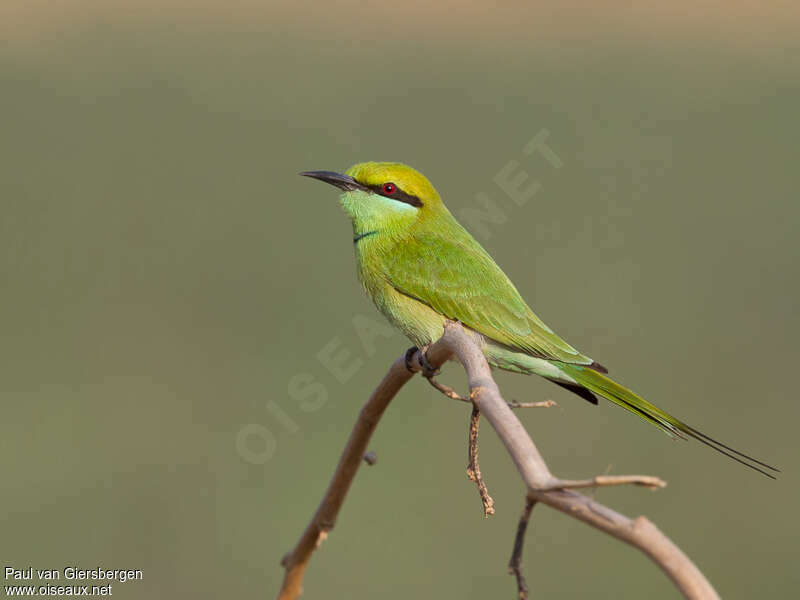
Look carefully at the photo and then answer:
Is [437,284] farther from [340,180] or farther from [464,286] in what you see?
[340,180]

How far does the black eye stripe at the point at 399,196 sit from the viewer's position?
241 centimetres

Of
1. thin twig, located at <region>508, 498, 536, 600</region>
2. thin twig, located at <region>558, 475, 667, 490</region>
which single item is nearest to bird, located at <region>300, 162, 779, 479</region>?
thin twig, located at <region>508, 498, 536, 600</region>

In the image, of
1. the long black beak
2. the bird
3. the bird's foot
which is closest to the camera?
the bird's foot

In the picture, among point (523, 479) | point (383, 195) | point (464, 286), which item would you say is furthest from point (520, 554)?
point (383, 195)

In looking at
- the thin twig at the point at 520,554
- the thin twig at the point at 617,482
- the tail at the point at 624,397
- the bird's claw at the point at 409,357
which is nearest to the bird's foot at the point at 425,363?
the bird's claw at the point at 409,357

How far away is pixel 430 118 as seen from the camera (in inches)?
282

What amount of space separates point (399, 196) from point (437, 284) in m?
0.28

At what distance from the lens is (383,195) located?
2428mm

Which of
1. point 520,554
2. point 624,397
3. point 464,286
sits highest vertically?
point 464,286

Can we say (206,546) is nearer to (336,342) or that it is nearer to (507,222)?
(336,342)

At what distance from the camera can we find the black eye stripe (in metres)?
2.41

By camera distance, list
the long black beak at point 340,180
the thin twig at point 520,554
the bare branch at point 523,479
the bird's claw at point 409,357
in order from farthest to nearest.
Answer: the long black beak at point 340,180 < the bird's claw at point 409,357 < the thin twig at point 520,554 < the bare branch at point 523,479

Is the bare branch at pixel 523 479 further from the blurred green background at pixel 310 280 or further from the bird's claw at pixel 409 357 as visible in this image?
the blurred green background at pixel 310 280

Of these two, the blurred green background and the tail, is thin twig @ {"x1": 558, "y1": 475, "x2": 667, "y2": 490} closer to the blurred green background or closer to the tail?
the tail
